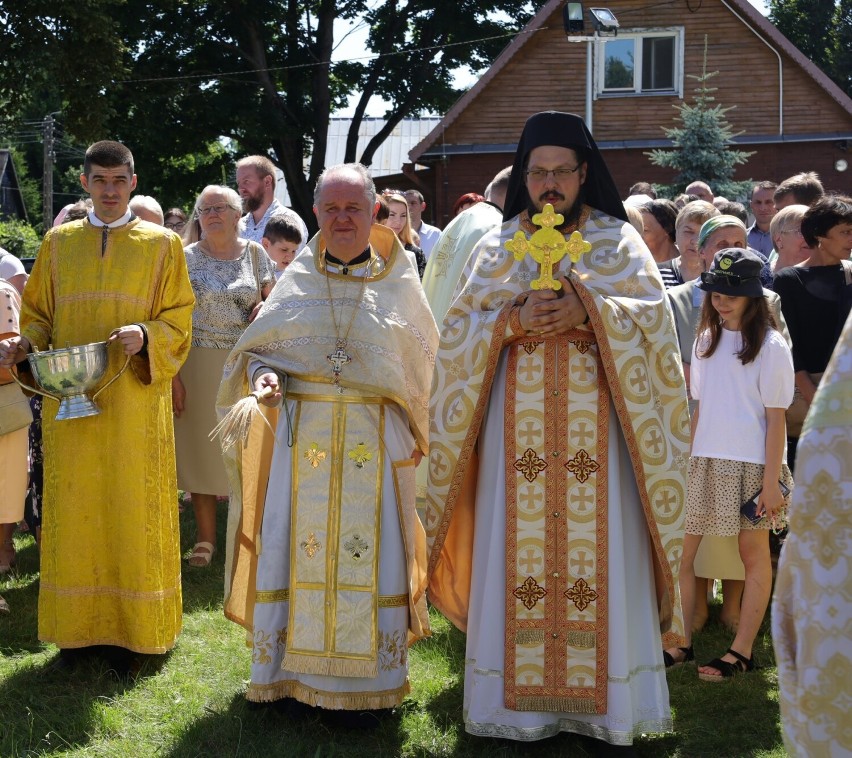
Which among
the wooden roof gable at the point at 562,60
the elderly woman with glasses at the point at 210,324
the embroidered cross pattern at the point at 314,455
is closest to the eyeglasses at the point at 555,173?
the embroidered cross pattern at the point at 314,455

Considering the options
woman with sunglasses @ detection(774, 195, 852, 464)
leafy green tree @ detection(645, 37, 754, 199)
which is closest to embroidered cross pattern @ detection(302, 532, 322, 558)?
woman with sunglasses @ detection(774, 195, 852, 464)

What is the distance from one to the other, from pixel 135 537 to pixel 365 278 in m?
1.66

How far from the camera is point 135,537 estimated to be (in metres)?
5.30

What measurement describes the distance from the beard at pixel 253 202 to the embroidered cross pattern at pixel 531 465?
4.77 m

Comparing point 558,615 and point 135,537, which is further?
point 135,537

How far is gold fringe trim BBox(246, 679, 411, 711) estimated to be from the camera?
14.9 feet

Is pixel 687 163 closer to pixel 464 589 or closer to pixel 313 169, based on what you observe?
pixel 313 169

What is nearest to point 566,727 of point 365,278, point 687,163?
point 365,278

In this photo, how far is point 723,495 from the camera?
5.51 meters

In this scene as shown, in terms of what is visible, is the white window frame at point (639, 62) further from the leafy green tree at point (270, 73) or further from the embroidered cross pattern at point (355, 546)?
the embroidered cross pattern at point (355, 546)

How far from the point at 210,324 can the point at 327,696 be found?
3.41 m

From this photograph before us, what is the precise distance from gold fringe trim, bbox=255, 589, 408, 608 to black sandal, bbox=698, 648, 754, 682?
1.60 metres

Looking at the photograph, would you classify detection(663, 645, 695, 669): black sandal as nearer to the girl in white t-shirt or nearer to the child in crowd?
the girl in white t-shirt

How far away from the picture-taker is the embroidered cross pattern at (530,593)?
4379 mm
